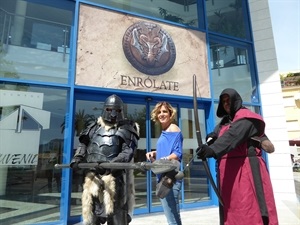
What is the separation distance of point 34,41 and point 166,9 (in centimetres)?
340

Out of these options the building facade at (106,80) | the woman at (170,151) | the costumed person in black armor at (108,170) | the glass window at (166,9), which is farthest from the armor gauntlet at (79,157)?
the glass window at (166,9)

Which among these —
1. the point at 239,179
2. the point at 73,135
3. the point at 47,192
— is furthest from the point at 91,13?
the point at 239,179

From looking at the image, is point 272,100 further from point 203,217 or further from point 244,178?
point 244,178

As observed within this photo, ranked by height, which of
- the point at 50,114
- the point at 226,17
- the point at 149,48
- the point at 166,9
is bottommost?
the point at 50,114

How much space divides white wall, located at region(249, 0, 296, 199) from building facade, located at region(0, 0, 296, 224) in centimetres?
3

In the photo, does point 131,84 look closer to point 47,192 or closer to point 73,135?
point 73,135

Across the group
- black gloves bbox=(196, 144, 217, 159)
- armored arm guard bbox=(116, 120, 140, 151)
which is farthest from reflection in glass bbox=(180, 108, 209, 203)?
black gloves bbox=(196, 144, 217, 159)

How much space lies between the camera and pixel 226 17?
295 inches

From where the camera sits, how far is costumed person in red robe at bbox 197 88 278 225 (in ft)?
6.03

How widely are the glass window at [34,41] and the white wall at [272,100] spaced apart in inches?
218

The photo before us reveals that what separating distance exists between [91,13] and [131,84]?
1.70 meters

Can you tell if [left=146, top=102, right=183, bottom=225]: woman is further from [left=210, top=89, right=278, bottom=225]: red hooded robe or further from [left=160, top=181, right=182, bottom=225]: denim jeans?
[left=210, top=89, right=278, bottom=225]: red hooded robe

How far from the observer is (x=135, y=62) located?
18.6 ft

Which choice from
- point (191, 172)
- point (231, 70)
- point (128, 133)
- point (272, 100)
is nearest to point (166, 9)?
point (231, 70)
